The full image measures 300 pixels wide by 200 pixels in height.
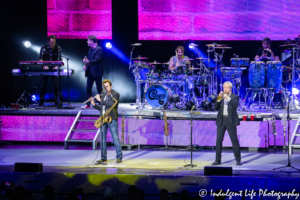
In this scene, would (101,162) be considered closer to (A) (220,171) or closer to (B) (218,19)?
(A) (220,171)

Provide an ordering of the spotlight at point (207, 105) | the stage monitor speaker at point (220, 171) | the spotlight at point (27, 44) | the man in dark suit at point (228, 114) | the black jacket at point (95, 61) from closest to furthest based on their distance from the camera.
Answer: the stage monitor speaker at point (220, 171) → the man in dark suit at point (228, 114) → the black jacket at point (95, 61) → the spotlight at point (207, 105) → the spotlight at point (27, 44)

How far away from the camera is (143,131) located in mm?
10281

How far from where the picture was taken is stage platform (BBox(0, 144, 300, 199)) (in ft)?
21.7

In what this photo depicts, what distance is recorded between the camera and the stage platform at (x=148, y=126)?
9.84m

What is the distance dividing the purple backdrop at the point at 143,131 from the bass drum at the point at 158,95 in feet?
3.66

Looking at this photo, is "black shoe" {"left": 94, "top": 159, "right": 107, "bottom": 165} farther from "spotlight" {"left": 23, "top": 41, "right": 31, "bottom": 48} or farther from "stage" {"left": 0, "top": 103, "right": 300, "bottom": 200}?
"spotlight" {"left": 23, "top": 41, "right": 31, "bottom": 48}

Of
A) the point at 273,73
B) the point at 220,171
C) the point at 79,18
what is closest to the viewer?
the point at 220,171

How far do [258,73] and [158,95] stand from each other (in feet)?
10.0

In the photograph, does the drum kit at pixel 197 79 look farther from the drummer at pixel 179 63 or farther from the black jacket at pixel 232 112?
the black jacket at pixel 232 112

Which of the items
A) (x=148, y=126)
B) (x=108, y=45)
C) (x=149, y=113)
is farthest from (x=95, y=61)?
(x=108, y=45)

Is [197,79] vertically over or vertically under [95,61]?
under

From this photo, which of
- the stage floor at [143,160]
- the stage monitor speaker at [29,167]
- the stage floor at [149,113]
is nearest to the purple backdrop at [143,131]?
the stage floor at [149,113]

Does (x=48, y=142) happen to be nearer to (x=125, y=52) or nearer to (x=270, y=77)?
(x=125, y=52)

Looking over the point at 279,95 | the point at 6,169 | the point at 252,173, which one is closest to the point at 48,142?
the point at 6,169
